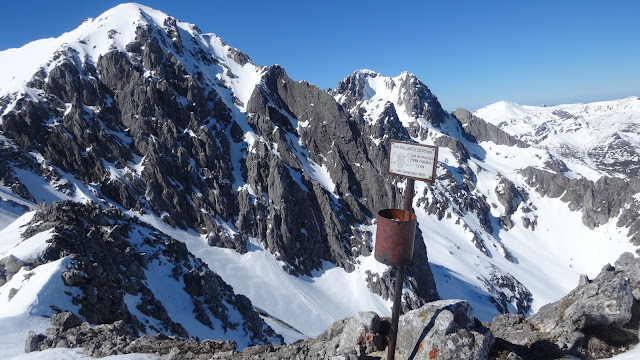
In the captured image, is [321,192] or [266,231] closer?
[266,231]

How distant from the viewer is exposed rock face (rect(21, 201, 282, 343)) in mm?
24438

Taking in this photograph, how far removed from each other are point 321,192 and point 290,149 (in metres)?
18.5

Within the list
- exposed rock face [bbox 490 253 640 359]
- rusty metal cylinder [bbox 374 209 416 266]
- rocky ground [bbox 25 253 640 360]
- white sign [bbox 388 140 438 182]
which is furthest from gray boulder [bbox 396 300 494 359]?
white sign [bbox 388 140 438 182]

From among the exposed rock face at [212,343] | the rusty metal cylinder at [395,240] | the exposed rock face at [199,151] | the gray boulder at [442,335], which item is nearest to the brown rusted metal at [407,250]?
the rusty metal cylinder at [395,240]

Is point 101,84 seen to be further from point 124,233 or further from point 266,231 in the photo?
point 124,233

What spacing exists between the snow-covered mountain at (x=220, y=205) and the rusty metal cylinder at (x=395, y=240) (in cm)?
2148

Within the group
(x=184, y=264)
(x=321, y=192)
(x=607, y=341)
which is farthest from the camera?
(x=321, y=192)

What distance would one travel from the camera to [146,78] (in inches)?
4058

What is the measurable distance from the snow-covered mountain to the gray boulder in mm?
21170

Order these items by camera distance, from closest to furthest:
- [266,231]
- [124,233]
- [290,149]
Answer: [124,233], [266,231], [290,149]

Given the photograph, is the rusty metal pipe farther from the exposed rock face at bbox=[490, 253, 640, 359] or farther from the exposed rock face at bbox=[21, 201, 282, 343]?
the exposed rock face at bbox=[21, 201, 282, 343]

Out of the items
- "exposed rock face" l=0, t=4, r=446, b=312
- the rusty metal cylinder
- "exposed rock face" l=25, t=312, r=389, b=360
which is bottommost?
"exposed rock face" l=25, t=312, r=389, b=360

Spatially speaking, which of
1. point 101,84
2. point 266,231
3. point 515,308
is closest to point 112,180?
point 101,84

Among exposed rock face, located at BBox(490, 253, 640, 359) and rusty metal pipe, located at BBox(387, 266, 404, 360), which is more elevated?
rusty metal pipe, located at BBox(387, 266, 404, 360)
